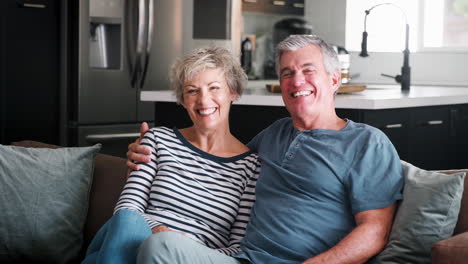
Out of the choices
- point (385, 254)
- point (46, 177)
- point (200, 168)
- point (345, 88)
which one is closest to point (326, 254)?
point (385, 254)

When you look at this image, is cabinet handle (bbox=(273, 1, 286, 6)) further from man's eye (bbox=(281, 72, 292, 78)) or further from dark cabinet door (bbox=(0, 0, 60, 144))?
man's eye (bbox=(281, 72, 292, 78))

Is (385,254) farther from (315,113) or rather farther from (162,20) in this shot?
(162,20)

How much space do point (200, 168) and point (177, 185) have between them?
0.33 ft

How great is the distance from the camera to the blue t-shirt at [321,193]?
76.1 inches

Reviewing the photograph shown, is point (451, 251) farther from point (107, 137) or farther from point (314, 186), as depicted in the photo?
point (107, 137)

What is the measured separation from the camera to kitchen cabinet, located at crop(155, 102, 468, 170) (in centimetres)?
341

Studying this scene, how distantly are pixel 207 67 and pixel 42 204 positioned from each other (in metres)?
0.77

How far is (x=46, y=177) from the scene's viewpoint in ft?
8.14

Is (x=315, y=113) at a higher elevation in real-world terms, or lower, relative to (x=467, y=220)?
higher

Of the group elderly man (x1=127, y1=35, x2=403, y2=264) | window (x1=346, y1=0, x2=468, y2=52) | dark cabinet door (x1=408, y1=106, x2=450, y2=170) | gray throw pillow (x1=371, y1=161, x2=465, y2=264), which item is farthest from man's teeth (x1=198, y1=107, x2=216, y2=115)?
window (x1=346, y1=0, x2=468, y2=52)

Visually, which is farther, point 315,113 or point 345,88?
point 345,88

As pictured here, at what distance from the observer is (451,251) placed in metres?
1.64

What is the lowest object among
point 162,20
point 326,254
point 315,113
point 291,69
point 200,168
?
point 326,254

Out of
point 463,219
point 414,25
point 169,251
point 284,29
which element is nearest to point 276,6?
point 284,29
